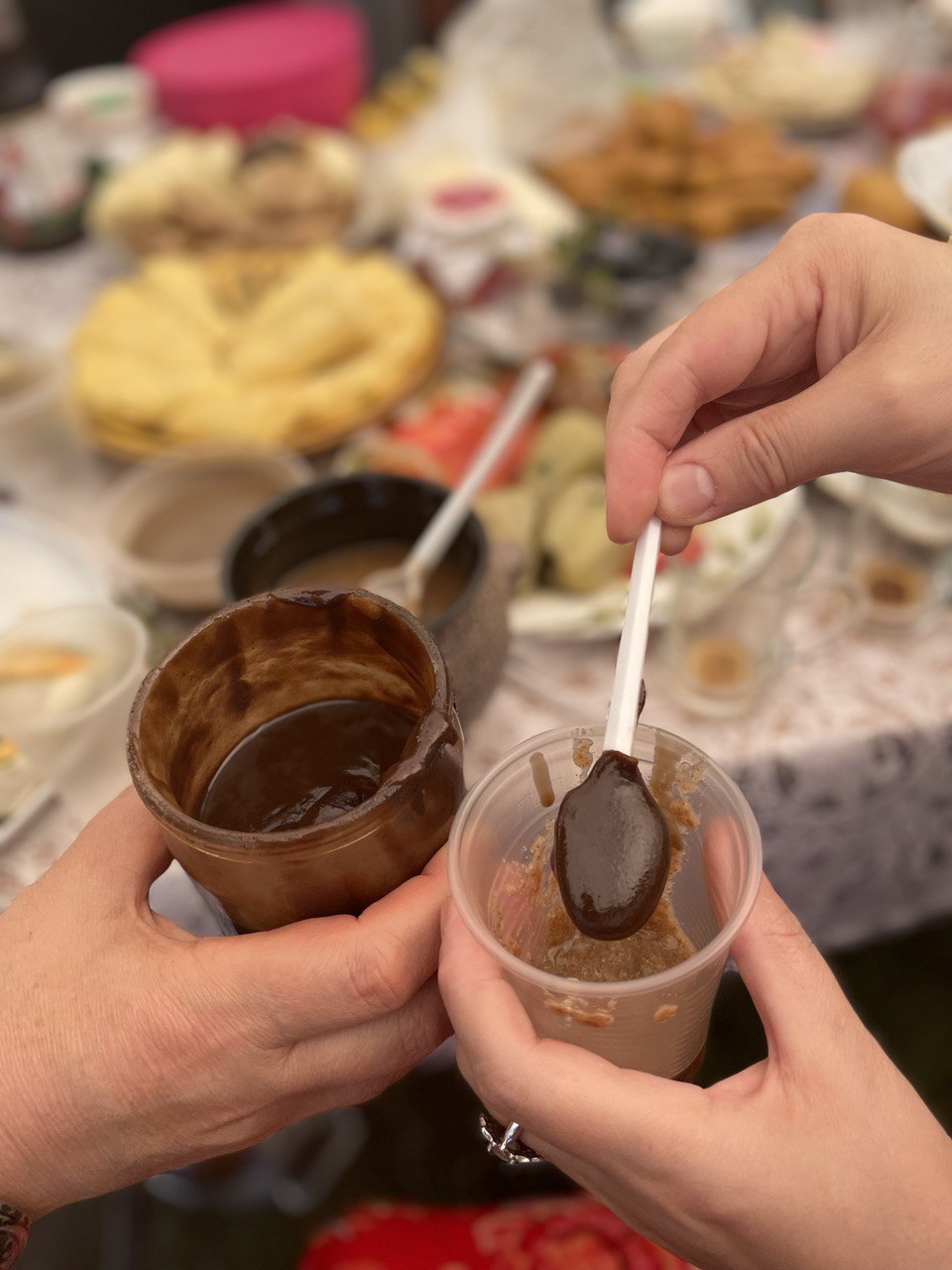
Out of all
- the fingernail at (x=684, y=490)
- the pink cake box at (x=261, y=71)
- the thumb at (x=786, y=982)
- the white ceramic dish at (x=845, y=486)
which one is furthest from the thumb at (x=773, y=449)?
the pink cake box at (x=261, y=71)

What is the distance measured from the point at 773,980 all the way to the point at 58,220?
2171 millimetres

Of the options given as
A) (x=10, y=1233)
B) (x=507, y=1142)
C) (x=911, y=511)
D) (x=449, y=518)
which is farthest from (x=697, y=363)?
(x=10, y=1233)

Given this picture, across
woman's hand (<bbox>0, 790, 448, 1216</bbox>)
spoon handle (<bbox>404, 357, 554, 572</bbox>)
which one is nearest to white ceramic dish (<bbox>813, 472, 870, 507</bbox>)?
spoon handle (<bbox>404, 357, 554, 572</bbox>)

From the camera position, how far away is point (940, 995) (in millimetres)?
1759

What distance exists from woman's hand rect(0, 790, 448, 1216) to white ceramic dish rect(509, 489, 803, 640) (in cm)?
53

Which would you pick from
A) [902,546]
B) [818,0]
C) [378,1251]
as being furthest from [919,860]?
[818,0]

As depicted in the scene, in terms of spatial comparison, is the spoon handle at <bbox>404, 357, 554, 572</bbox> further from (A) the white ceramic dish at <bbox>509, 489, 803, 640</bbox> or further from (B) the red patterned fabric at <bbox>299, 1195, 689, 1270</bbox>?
(B) the red patterned fabric at <bbox>299, 1195, 689, 1270</bbox>

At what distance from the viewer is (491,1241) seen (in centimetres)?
106

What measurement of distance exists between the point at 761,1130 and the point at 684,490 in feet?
1.61

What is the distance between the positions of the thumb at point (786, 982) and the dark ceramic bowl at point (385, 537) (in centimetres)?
37

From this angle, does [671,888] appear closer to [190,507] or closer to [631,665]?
[631,665]

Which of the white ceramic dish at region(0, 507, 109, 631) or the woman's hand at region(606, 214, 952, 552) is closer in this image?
the woman's hand at region(606, 214, 952, 552)

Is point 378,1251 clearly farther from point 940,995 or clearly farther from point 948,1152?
point 940,995

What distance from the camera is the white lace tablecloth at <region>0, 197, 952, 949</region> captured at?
1.07 meters
